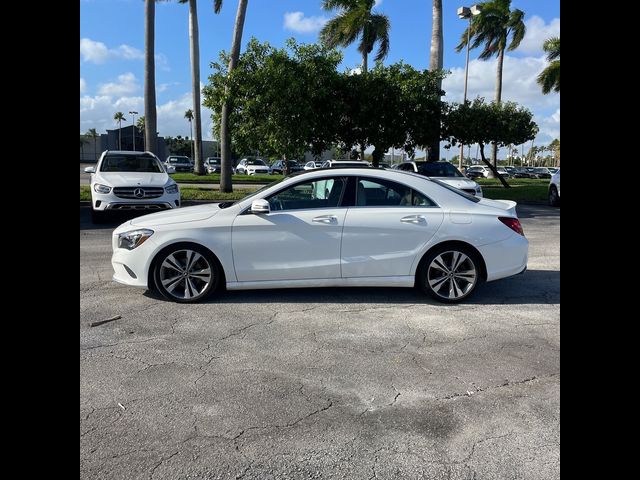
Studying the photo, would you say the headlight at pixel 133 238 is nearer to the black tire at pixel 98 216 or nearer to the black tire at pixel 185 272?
the black tire at pixel 185 272

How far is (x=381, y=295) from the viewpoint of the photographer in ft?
20.1

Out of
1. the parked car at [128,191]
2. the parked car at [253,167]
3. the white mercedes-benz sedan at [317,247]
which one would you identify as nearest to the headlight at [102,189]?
the parked car at [128,191]

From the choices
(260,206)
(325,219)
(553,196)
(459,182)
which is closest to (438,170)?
(459,182)

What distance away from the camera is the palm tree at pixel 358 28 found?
29.6 meters

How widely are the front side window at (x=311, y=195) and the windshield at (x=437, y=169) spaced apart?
11.7 m

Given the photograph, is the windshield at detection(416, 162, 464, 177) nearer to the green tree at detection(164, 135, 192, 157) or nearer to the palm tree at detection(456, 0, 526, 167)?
the palm tree at detection(456, 0, 526, 167)

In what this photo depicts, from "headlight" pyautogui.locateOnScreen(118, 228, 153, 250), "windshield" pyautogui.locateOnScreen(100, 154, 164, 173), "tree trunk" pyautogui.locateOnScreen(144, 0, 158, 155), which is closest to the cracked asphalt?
"headlight" pyautogui.locateOnScreen(118, 228, 153, 250)

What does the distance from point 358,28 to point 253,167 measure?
21086 millimetres

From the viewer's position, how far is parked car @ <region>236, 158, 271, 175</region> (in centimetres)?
4900

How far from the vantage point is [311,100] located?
1753cm

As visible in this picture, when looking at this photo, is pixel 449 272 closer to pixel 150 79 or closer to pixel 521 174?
pixel 150 79
